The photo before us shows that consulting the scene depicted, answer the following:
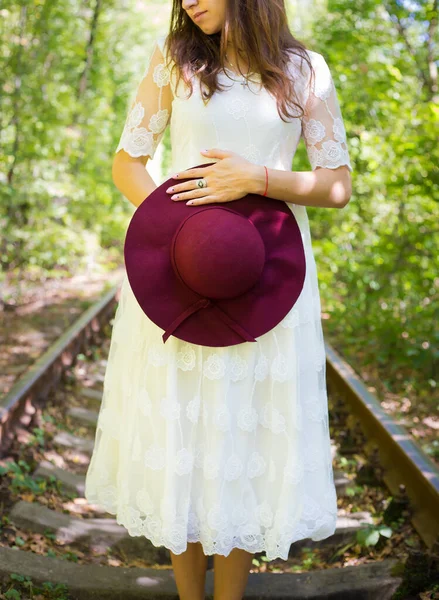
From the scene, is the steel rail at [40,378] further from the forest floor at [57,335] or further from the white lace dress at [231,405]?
the white lace dress at [231,405]

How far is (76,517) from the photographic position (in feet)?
10.4

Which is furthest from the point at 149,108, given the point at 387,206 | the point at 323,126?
the point at 387,206

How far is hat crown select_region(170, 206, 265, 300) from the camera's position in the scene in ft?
6.22

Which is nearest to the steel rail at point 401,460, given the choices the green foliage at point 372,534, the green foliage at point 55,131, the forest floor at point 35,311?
the green foliage at point 372,534

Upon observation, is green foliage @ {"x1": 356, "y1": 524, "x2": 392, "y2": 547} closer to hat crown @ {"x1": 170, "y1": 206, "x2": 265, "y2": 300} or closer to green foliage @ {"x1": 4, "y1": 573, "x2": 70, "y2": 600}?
green foliage @ {"x1": 4, "y1": 573, "x2": 70, "y2": 600}

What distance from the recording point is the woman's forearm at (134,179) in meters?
2.12

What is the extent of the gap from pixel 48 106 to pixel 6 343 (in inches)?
108

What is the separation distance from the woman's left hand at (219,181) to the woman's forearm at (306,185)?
0.03 metres

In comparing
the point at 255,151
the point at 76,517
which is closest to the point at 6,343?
the point at 76,517

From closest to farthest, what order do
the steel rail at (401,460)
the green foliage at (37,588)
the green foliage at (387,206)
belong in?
the green foliage at (37,588)
the steel rail at (401,460)
the green foliage at (387,206)

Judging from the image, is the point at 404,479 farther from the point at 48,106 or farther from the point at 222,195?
the point at 48,106

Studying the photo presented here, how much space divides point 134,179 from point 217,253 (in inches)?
16.9

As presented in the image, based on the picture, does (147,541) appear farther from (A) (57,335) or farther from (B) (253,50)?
(A) (57,335)

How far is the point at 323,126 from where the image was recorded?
2.08 meters
